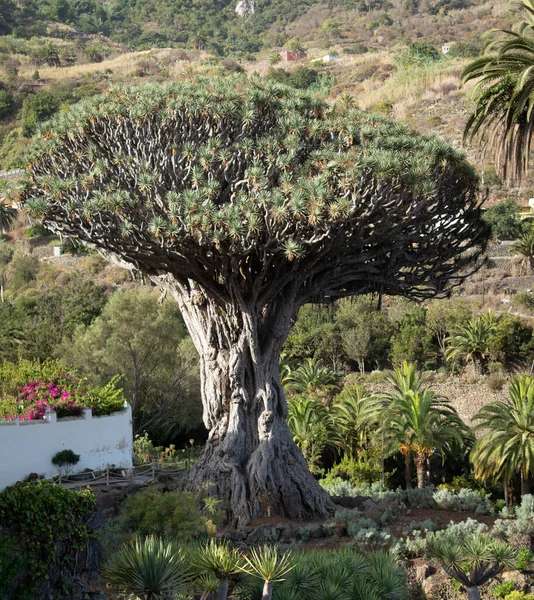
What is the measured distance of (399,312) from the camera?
123 ft

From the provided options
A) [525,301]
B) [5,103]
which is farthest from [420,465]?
[5,103]

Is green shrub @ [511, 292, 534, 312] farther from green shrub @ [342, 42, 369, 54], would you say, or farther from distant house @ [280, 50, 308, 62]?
green shrub @ [342, 42, 369, 54]

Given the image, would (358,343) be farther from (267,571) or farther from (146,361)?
(267,571)

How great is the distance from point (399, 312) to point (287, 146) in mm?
23347

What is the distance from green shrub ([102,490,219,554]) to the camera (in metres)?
11.9

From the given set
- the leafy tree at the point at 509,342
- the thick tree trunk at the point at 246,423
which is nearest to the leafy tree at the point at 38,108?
the leafy tree at the point at 509,342

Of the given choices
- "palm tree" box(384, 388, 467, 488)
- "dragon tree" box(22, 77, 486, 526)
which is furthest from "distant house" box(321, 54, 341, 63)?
"dragon tree" box(22, 77, 486, 526)

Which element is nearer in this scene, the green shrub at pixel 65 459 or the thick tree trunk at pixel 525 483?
the green shrub at pixel 65 459

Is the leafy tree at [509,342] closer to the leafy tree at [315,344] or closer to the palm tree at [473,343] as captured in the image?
the palm tree at [473,343]

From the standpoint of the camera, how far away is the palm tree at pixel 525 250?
40.9 meters

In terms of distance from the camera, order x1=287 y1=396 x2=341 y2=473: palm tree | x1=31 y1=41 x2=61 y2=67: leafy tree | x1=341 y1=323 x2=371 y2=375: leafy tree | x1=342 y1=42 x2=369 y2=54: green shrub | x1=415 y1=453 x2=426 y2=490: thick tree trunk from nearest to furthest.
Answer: x1=415 y1=453 x2=426 y2=490: thick tree trunk < x1=287 y1=396 x2=341 y2=473: palm tree < x1=341 y1=323 x2=371 y2=375: leafy tree < x1=31 y1=41 x2=61 y2=67: leafy tree < x1=342 y1=42 x2=369 y2=54: green shrub

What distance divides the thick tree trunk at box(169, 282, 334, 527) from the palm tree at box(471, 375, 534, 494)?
6.45m

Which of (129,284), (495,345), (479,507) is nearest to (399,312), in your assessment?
(495,345)

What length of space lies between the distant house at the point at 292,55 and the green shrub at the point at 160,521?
76.0m
